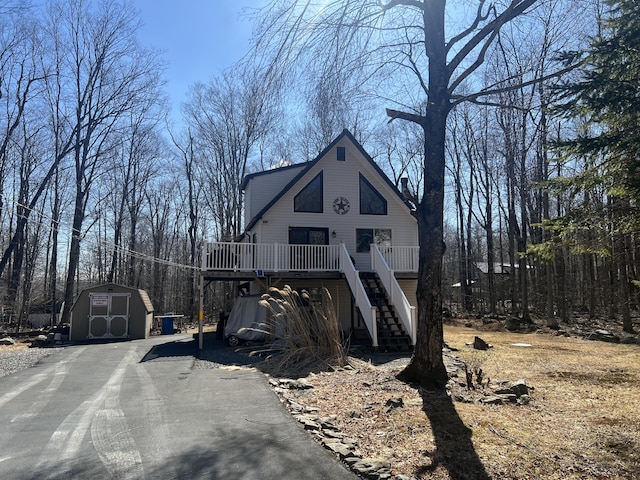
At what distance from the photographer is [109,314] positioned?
19547 millimetres

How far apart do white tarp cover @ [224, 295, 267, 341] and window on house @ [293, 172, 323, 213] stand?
4415mm

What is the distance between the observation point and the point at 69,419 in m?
5.67

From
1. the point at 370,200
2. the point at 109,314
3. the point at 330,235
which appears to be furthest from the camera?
the point at 109,314

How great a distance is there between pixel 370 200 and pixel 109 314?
41.6 ft

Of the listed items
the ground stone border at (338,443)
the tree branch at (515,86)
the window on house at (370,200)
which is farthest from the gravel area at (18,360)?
the window on house at (370,200)

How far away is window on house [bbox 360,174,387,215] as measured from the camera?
18.6 m

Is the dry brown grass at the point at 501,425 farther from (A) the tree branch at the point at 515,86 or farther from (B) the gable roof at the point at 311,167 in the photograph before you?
(B) the gable roof at the point at 311,167

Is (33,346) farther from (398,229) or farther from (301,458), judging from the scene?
(301,458)

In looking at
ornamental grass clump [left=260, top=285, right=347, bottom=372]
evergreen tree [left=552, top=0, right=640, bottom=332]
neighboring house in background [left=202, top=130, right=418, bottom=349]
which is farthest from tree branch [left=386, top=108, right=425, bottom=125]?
neighboring house in background [left=202, top=130, right=418, bottom=349]

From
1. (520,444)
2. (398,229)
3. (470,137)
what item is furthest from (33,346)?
(470,137)

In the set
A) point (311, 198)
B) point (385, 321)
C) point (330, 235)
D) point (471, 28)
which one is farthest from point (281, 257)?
point (471, 28)

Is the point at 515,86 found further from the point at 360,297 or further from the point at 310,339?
the point at 360,297

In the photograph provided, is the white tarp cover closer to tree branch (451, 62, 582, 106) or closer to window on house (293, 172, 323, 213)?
window on house (293, 172, 323, 213)

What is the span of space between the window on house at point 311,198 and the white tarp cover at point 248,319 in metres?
4.42
